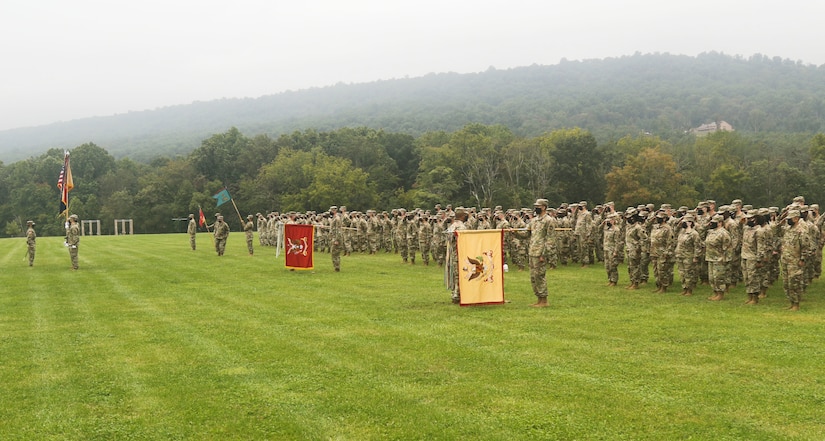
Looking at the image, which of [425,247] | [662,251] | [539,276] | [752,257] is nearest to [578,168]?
[425,247]

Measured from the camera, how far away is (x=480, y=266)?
15.1m

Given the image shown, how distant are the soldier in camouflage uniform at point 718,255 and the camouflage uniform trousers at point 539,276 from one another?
Result: 4309mm

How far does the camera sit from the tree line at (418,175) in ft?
225

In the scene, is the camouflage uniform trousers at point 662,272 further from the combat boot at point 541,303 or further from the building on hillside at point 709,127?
the building on hillside at point 709,127

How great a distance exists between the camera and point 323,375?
9102 mm

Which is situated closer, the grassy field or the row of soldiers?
the grassy field

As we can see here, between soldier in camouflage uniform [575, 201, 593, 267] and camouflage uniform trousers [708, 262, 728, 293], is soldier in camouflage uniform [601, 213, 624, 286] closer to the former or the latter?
camouflage uniform trousers [708, 262, 728, 293]

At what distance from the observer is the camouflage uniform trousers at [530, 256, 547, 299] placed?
14.8 meters

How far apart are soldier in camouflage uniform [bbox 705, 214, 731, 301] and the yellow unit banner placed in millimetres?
5128

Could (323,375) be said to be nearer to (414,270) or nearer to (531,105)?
(414,270)

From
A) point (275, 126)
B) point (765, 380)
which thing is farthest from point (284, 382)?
point (275, 126)

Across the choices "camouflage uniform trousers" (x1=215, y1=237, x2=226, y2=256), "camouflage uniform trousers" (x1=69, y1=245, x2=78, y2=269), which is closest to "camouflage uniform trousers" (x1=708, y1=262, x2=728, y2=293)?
"camouflage uniform trousers" (x1=69, y1=245, x2=78, y2=269)

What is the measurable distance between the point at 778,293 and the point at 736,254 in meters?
1.40

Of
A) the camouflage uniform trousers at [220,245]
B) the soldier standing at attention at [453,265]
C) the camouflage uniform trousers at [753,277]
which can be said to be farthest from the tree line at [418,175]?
the soldier standing at attention at [453,265]
